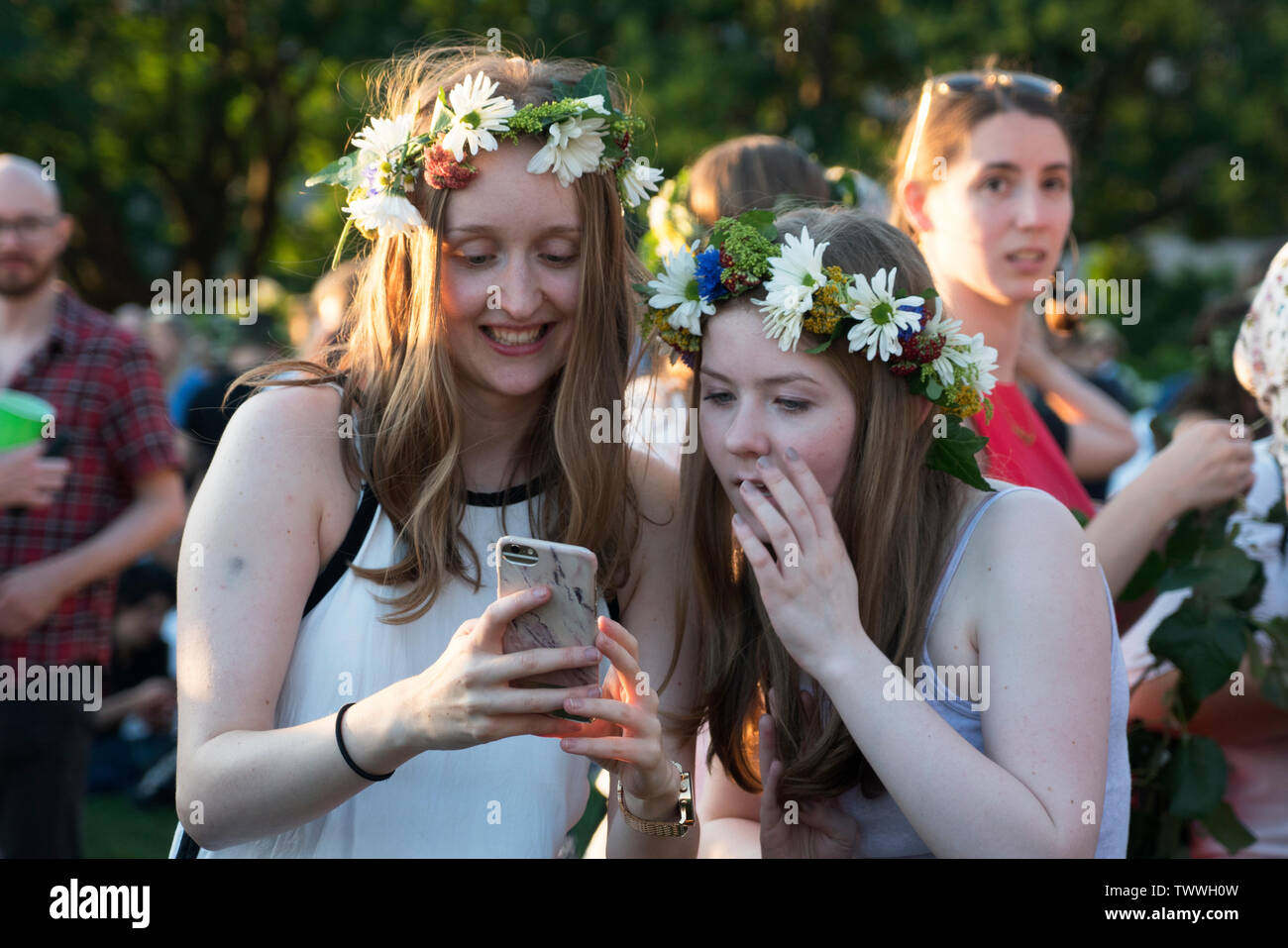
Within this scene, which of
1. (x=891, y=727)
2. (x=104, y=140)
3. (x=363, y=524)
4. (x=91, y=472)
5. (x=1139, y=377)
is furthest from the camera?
(x=104, y=140)

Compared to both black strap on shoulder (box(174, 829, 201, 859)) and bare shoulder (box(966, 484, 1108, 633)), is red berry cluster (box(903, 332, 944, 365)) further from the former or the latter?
black strap on shoulder (box(174, 829, 201, 859))

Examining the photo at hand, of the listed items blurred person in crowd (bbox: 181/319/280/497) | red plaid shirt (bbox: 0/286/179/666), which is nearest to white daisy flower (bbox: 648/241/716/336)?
red plaid shirt (bbox: 0/286/179/666)

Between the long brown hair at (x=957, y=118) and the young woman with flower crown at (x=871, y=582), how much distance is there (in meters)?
1.24

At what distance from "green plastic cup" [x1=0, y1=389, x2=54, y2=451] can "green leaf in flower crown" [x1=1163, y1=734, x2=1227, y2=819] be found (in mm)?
3584

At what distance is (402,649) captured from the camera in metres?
2.49

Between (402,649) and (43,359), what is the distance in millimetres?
3040

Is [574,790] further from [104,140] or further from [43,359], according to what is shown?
[104,140]

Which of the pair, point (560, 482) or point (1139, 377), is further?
point (1139, 377)

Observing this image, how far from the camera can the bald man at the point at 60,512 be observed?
4.55 metres

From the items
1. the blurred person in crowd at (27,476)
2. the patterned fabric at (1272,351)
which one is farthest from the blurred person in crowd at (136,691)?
the patterned fabric at (1272,351)

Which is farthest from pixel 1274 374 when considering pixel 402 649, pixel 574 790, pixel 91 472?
pixel 91 472

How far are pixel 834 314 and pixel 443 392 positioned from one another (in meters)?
0.77

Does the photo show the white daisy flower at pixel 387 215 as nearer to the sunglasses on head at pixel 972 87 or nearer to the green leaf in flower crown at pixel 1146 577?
the sunglasses on head at pixel 972 87

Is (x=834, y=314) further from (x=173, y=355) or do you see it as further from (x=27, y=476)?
(x=173, y=355)
